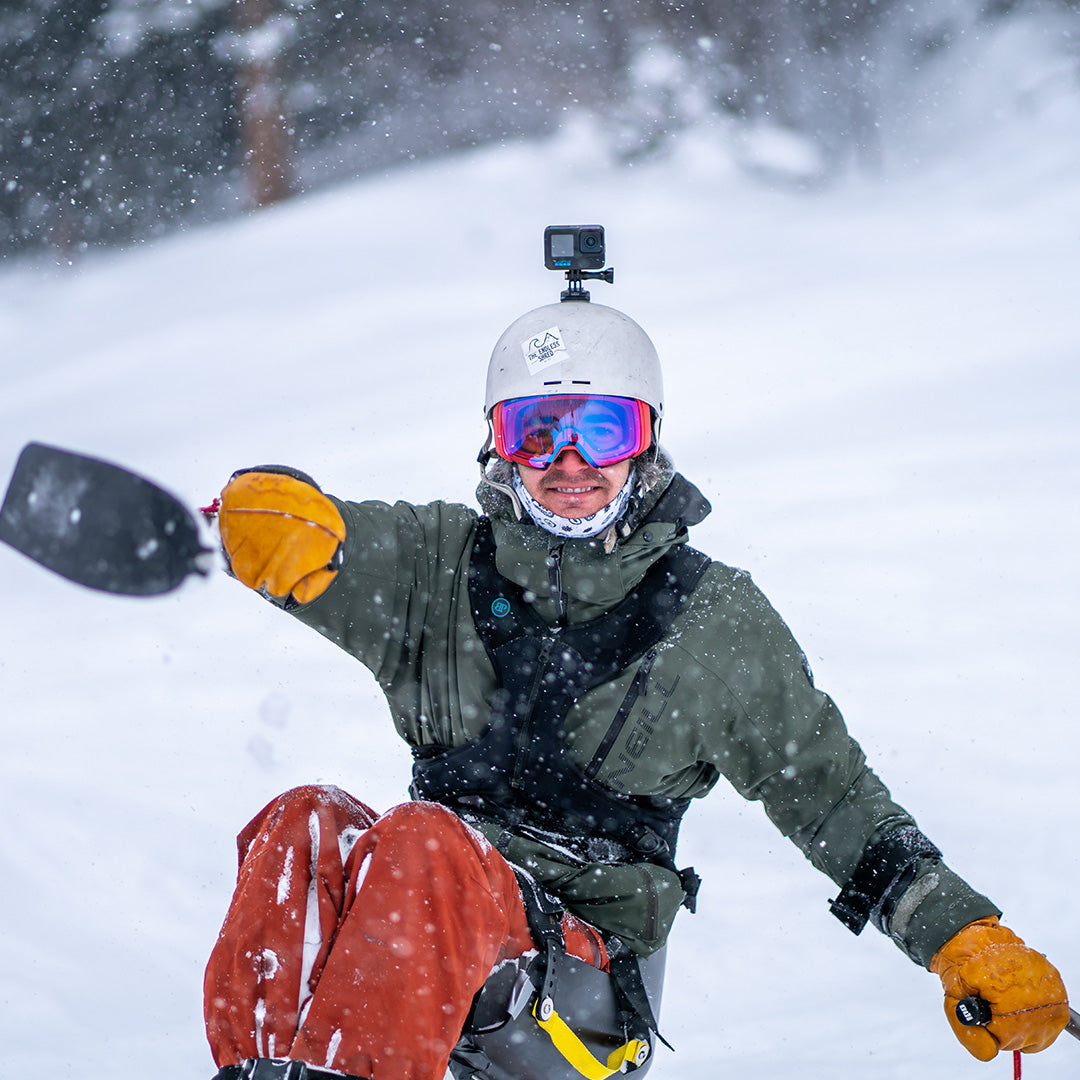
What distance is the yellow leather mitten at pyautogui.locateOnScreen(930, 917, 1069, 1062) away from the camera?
2.47 metres

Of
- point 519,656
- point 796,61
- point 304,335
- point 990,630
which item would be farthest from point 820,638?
point 796,61

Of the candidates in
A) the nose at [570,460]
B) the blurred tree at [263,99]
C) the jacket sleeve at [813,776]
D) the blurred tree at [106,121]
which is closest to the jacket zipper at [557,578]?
the nose at [570,460]

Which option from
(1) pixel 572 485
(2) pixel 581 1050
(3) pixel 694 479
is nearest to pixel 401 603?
(1) pixel 572 485

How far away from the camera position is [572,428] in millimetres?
2789

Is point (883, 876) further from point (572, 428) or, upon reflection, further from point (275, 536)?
point (275, 536)

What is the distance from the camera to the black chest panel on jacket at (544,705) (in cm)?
262

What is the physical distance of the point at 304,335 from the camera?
10.3 m

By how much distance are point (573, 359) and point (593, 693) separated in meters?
0.79

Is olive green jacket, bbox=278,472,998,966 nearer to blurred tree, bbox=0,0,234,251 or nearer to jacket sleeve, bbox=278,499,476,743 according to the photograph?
jacket sleeve, bbox=278,499,476,743

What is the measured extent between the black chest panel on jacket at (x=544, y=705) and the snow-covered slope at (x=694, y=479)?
1.42 metres

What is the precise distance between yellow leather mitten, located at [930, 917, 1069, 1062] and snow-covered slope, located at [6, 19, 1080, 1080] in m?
1.19

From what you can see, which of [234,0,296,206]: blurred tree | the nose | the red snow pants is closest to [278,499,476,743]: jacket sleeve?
the nose

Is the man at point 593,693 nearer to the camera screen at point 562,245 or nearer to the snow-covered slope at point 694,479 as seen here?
the camera screen at point 562,245

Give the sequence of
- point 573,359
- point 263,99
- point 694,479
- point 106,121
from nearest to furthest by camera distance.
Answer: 1. point 573,359
2. point 694,479
3. point 263,99
4. point 106,121
